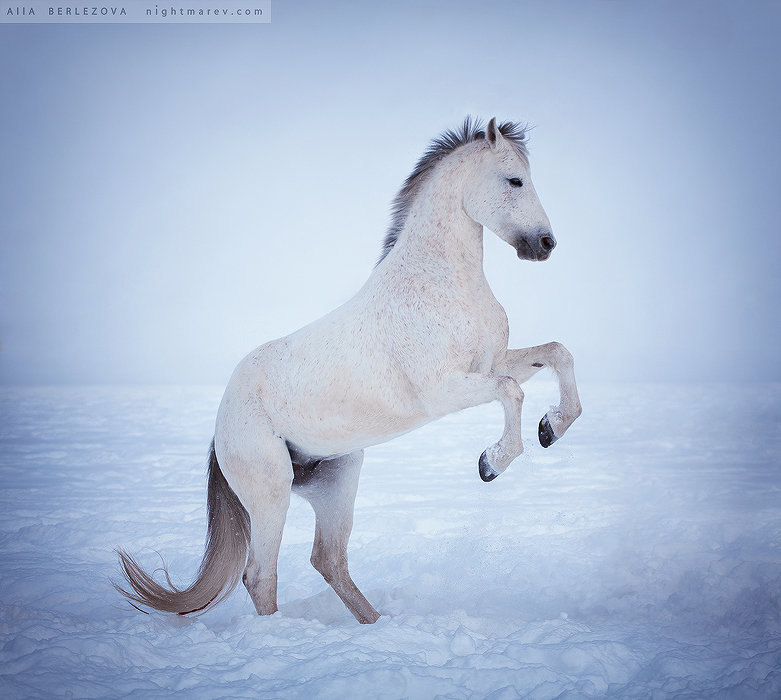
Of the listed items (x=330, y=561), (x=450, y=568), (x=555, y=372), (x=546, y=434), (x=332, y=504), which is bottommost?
(x=450, y=568)

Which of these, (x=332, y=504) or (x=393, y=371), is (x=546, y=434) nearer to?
(x=393, y=371)

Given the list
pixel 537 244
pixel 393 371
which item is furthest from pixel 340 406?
pixel 537 244

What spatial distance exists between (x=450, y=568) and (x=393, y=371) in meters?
1.76

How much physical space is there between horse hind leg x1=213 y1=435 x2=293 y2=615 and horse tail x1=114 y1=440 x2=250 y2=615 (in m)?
0.21

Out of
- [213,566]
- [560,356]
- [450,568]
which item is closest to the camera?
[560,356]

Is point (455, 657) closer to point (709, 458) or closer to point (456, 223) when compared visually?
point (456, 223)

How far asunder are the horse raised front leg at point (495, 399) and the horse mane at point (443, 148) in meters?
0.89

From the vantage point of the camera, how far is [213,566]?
131 inches

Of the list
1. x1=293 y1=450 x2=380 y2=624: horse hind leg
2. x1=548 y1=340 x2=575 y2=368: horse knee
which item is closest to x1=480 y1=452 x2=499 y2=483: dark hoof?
x1=548 y1=340 x2=575 y2=368: horse knee

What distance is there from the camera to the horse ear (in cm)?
287

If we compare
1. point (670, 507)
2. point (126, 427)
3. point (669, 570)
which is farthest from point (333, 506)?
point (126, 427)

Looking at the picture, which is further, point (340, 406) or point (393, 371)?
point (340, 406)

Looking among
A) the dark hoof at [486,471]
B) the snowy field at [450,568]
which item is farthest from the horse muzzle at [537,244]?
the snowy field at [450,568]

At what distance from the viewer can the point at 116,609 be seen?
348 cm
